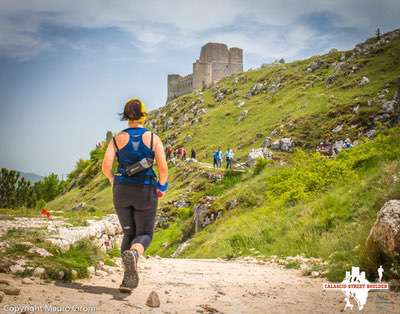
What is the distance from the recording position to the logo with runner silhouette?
5.82 metres

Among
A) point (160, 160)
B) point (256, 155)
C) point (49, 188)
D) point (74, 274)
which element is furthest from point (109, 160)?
point (49, 188)

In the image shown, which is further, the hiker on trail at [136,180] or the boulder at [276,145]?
the boulder at [276,145]

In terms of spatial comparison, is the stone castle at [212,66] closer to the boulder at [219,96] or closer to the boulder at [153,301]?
the boulder at [219,96]

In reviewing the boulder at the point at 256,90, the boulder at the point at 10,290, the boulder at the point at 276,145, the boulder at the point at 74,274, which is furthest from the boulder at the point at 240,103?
the boulder at the point at 10,290

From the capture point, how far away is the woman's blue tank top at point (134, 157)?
6.20m

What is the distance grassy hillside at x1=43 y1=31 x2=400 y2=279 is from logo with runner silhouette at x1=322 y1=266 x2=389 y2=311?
1.12 ft

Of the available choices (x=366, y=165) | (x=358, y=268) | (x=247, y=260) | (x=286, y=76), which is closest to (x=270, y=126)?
(x=286, y=76)

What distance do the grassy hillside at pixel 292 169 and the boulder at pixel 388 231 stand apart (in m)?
0.38

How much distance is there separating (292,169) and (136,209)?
15.1m

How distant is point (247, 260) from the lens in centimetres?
1269

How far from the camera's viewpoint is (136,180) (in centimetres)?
618

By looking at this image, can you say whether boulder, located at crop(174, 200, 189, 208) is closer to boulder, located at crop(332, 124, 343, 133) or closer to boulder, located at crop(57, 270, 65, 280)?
boulder, located at crop(332, 124, 343, 133)

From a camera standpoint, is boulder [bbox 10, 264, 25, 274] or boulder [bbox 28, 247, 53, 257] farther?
boulder [bbox 28, 247, 53, 257]

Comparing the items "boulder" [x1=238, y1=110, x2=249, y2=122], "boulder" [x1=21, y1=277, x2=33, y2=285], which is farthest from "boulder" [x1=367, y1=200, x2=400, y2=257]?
"boulder" [x1=238, y1=110, x2=249, y2=122]
